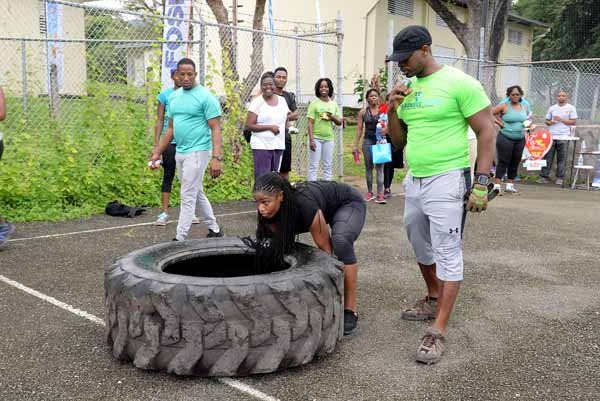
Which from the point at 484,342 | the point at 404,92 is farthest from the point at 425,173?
the point at 484,342

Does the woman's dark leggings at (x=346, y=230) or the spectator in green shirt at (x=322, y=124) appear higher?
the spectator in green shirt at (x=322, y=124)

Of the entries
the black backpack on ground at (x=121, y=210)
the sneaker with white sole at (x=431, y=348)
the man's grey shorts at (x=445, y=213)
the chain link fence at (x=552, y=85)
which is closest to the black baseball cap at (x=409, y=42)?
the man's grey shorts at (x=445, y=213)

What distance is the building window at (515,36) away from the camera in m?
34.1

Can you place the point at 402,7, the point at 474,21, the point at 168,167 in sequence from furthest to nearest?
the point at 402,7 → the point at 474,21 → the point at 168,167

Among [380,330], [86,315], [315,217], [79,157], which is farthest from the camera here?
[79,157]

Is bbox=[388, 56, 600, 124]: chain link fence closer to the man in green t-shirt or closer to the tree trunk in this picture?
the tree trunk

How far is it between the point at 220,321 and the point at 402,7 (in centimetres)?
2370

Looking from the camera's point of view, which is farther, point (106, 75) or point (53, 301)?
point (106, 75)

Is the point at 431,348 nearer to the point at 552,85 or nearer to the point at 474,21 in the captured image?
the point at 552,85

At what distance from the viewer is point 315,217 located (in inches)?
144

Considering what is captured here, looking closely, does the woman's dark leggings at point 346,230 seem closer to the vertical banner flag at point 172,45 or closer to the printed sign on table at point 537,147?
the vertical banner flag at point 172,45

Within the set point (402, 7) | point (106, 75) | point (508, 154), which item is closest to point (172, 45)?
point (106, 75)

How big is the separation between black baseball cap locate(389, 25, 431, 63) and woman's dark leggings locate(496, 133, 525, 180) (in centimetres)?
713

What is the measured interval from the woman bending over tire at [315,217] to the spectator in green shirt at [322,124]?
15.8ft
